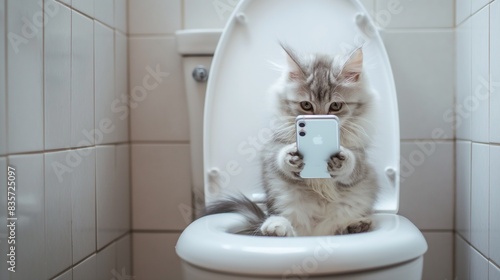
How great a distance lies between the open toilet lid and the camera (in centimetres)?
127

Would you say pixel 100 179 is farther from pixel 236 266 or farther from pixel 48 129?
pixel 236 266

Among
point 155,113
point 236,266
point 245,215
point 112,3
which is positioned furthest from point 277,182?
point 112,3

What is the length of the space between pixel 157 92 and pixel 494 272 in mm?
1049

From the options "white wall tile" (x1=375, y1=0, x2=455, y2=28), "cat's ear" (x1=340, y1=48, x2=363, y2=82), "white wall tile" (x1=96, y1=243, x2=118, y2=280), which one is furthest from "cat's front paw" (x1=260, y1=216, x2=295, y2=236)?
"white wall tile" (x1=375, y1=0, x2=455, y2=28)

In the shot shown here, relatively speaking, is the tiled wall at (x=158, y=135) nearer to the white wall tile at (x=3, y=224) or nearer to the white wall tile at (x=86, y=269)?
the white wall tile at (x=86, y=269)

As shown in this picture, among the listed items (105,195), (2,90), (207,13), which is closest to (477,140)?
(207,13)

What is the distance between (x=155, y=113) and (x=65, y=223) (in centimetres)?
55

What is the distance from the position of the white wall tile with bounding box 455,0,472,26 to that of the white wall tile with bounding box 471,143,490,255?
0.36 metres

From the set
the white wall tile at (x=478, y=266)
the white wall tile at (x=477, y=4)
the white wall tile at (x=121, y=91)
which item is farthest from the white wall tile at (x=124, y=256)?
the white wall tile at (x=477, y=4)

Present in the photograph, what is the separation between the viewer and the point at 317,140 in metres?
0.96

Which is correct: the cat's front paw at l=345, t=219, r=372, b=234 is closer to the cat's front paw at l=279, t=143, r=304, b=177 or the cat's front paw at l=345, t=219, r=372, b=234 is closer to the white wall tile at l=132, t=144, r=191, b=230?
the cat's front paw at l=279, t=143, r=304, b=177

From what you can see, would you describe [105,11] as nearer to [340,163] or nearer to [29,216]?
[29,216]

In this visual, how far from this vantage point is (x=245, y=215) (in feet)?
3.68

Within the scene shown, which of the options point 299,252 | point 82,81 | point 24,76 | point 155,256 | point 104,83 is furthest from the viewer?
point 155,256
